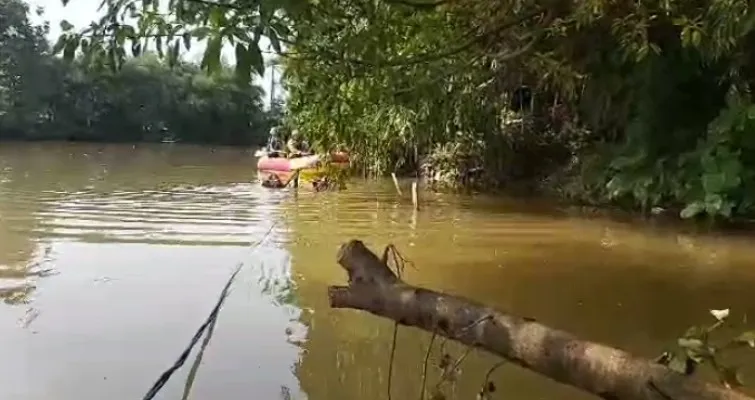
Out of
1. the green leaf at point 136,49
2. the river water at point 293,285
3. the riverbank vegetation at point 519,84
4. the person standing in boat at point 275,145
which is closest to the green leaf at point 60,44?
the riverbank vegetation at point 519,84

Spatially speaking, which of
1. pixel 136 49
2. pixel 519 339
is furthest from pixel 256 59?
pixel 519 339

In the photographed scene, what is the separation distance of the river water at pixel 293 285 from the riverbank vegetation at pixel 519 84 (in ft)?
4.72

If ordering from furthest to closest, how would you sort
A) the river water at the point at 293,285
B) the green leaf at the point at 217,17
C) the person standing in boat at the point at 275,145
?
the person standing in boat at the point at 275,145
the river water at the point at 293,285
the green leaf at the point at 217,17

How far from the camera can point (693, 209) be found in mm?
12742

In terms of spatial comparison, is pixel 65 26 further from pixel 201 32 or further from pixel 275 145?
pixel 275 145

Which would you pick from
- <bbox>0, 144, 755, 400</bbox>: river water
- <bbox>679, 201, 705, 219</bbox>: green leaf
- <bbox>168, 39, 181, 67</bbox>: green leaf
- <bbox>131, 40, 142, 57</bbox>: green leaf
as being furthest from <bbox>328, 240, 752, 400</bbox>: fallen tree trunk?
<bbox>679, 201, 705, 219</bbox>: green leaf

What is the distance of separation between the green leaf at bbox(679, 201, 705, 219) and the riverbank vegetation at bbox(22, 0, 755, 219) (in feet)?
0.09

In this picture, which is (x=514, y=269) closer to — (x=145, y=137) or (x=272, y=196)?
(x=272, y=196)

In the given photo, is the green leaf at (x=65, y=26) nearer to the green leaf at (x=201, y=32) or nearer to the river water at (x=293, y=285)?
the green leaf at (x=201, y=32)

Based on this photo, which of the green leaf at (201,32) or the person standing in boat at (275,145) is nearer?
the green leaf at (201,32)

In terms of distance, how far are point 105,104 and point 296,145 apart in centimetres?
2476

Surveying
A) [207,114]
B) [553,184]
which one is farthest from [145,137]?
[553,184]

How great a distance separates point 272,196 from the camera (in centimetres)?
1678

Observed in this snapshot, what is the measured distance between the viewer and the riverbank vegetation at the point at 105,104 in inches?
1606
